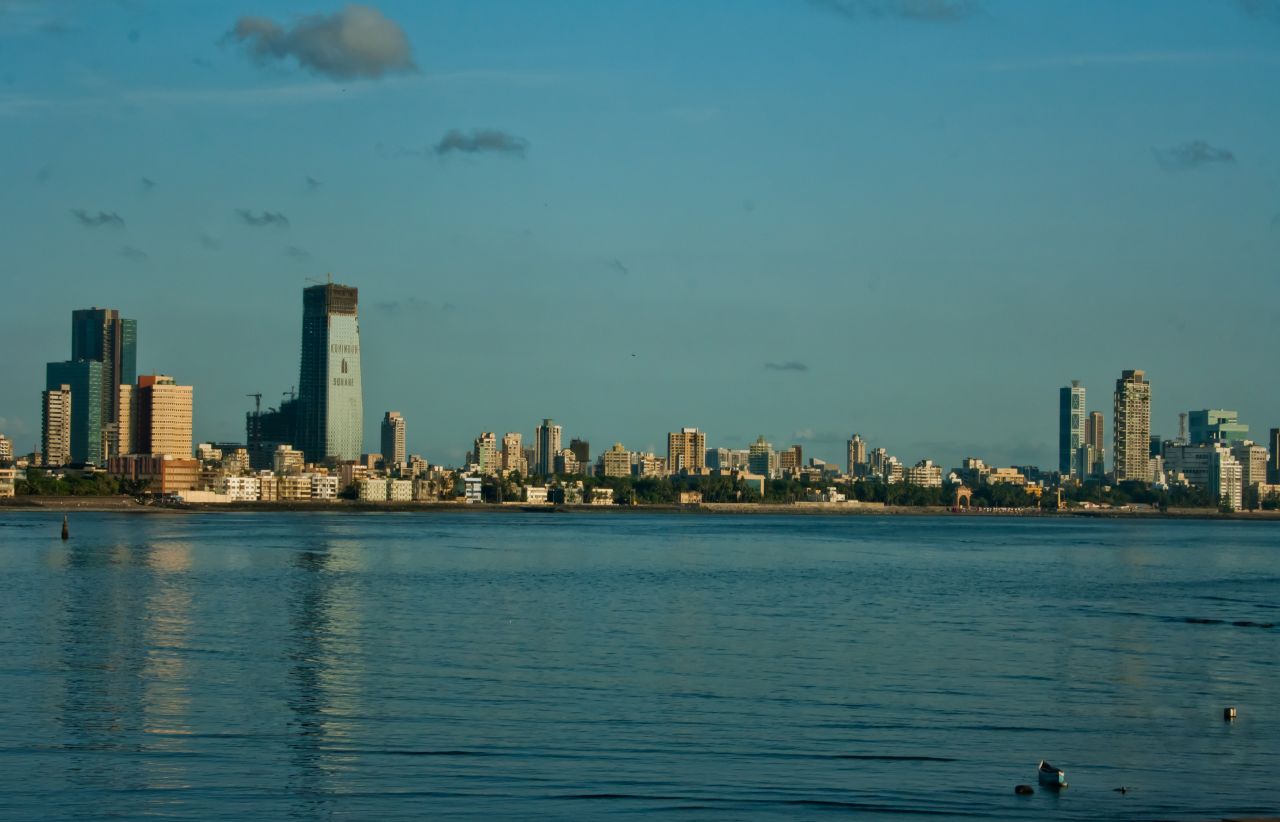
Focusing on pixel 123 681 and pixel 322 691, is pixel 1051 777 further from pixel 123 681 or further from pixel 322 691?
pixel 123 681

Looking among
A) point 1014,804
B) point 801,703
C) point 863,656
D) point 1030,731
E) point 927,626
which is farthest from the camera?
point 927,626

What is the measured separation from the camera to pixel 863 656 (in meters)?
30.0

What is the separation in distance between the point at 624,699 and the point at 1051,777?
776 cm

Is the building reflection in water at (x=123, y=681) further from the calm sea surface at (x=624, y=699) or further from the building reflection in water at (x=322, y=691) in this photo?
the building reflection in water at (x=322, y=691)

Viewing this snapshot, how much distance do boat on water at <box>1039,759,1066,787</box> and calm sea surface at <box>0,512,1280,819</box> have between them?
0.72 ft

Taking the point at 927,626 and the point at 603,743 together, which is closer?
the point at 603,743

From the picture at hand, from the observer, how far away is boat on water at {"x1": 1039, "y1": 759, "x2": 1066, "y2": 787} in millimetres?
17828

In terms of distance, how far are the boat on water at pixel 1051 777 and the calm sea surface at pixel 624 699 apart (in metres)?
0.22

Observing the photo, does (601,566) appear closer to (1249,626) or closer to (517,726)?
(1249,626)

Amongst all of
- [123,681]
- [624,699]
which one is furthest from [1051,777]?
[123,681]

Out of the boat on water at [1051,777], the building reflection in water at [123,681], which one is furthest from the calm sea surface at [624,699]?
the boat on water at [1051,777]

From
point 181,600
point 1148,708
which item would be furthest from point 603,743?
point 181,600

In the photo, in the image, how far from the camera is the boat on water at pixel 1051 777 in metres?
17.8

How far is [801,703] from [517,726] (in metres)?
4.76
